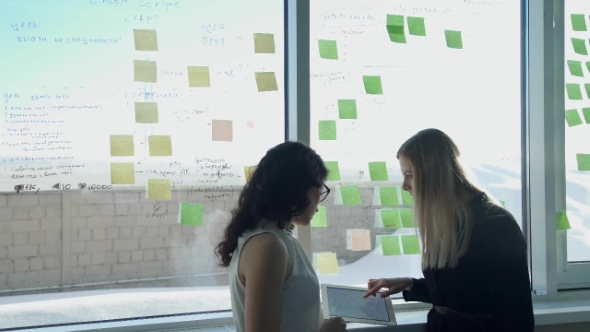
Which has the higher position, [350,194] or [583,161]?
[583,161]

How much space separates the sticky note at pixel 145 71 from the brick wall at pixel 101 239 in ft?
1.45

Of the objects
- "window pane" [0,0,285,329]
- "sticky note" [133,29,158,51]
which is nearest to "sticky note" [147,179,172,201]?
"window pane" [0,0,285,329]

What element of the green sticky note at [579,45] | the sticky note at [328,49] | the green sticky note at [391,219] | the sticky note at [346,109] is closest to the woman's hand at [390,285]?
the green sticky note at [391,219]

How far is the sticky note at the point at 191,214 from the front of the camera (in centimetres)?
233

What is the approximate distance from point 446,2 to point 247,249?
1.79 meters

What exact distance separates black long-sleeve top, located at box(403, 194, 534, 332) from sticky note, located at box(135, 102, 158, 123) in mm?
1216

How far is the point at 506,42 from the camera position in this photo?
9.32ft

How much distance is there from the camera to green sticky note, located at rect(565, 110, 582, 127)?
2.86 m

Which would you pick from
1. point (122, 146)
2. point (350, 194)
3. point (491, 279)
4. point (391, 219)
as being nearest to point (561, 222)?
point (391, 219)

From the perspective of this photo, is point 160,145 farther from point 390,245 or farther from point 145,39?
point 390,245

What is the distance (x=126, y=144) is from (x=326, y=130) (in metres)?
0.83

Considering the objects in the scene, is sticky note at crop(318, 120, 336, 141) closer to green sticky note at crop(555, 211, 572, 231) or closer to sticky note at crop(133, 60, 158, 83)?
sticky note at crop(133, 60, 158, 83)

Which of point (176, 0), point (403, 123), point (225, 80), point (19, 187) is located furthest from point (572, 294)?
point (19, 187)

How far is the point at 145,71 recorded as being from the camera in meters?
2.26
